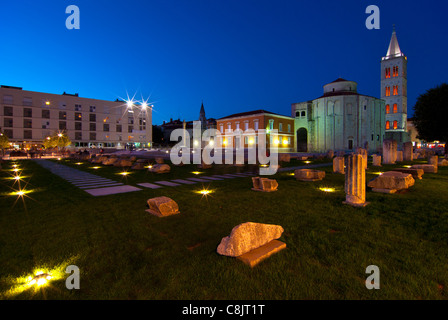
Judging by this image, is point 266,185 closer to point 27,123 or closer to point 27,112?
point 27,123

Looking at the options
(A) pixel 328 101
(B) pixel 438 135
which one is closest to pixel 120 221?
(B) pixel 438 135

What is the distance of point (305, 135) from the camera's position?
5094 centimetres

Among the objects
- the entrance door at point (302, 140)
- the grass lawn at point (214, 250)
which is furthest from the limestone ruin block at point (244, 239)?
the entrance door at point (302, 140)

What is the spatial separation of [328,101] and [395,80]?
25103mm

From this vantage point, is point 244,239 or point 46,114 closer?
point 244,239

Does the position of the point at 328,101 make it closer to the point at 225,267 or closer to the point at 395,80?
the point at 395,80

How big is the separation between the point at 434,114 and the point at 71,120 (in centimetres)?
7690

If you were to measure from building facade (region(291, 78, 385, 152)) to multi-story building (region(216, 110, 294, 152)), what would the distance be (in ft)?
15.3

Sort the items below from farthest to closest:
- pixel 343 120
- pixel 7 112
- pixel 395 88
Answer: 1. pixel 395 88
2. pixel 7 112
3. pixel 343 120

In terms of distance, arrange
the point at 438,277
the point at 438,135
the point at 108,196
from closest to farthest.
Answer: the point at 438,277, the point at 108,196, the point at 438,135

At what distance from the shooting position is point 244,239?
3502mm

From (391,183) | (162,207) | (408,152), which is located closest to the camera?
(162,207)

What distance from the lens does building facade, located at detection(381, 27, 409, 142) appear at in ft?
176

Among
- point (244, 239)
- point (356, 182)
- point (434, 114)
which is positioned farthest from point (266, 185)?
point (434, 114)
